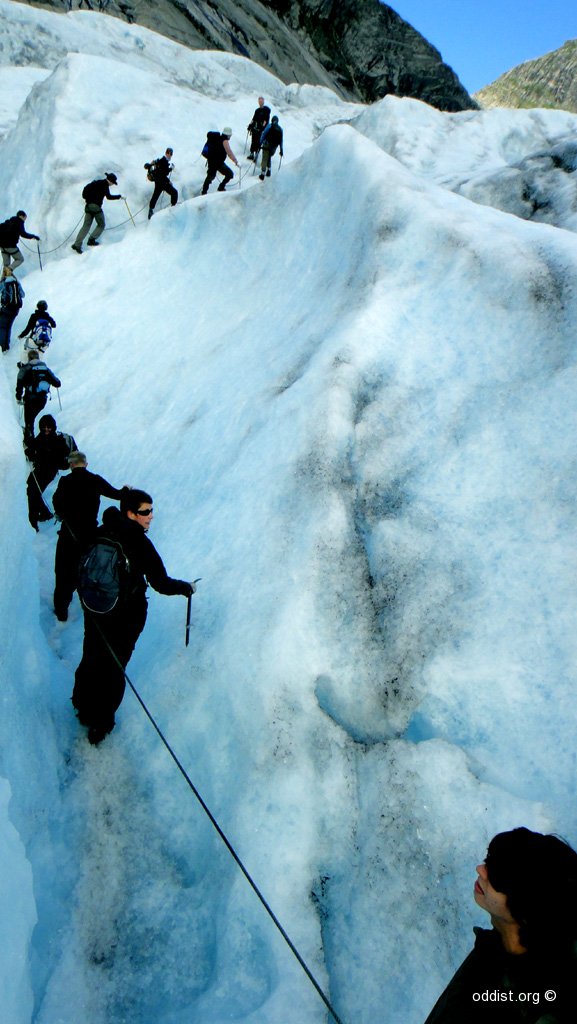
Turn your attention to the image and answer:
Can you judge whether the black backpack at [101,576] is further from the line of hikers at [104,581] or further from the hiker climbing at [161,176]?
the hiker climbing at [161,176]

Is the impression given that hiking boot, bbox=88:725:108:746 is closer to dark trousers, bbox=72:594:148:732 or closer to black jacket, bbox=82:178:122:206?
dark trousers, bbox=72:594:148:732

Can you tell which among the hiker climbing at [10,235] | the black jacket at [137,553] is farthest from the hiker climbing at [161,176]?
the black jacket at [137,553]

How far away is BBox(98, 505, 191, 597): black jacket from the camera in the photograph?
3629 millimetres

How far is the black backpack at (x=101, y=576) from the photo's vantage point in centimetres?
345

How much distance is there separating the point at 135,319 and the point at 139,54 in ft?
65.2

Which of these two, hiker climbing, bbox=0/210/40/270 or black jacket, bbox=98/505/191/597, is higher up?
hiker climbing, bbox=0/210/40/270

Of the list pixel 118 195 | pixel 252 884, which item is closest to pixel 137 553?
pixel 252 884

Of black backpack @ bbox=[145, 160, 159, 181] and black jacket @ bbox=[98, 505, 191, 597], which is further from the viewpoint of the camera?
black backpack @ bbox=[145, 160, 159, 181]

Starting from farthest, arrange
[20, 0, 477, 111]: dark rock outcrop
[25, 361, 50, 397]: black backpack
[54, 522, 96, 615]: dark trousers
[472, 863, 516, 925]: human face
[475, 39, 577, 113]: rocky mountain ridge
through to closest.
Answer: [475, 39, 577, 113]: rocky mountain ridge < [20, 0, 477, 111]: dark rock outcrop < [25, 361, 50, 397]: black backpack < [54, 522, 96, 615]: dark trousers < [472, 863, 516, 925]: human face

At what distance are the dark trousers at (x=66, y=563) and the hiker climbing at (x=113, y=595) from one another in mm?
1133

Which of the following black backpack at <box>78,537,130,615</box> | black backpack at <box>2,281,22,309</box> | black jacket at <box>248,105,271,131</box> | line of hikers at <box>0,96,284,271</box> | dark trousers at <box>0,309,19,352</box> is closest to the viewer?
black backpack at <box>78,537,130,615</box>

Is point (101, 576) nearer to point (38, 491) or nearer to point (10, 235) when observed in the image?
point (38, 491)

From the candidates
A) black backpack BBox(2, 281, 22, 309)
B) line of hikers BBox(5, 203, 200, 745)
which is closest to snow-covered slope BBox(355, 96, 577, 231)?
black backpack BBox(2, 281, 22, 309)

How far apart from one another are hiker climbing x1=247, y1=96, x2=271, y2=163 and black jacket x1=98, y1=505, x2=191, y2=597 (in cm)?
1353
